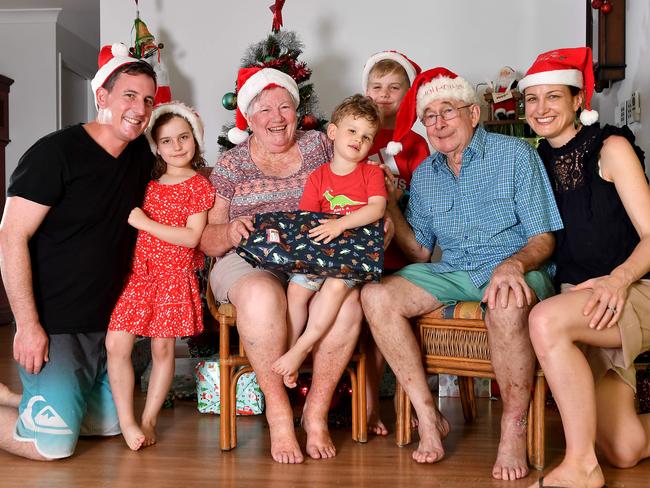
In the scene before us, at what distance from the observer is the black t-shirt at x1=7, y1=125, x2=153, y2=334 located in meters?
2.42

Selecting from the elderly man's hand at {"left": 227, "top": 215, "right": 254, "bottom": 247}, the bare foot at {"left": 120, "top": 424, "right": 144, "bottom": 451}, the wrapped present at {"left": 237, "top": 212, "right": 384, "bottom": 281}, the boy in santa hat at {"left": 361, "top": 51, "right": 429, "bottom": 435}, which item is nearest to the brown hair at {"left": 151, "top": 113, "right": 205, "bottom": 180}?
the elderly man's hand at {"left": 227, "top": 215, "right": 254, "bottom": 247}

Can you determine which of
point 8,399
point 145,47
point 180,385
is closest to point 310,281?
point 8,399

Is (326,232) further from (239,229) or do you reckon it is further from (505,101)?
(505,101)

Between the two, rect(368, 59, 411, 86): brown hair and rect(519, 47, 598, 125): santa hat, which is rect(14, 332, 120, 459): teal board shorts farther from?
rect(519, 47, 598, 125): santa hat

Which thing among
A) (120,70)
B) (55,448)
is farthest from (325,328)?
(120,70)

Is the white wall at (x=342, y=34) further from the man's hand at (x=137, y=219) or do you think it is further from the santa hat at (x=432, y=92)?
the man's hand at (x=137, y=219)

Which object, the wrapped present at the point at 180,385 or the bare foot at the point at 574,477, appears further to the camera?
the wrapped present at the point at 180,385

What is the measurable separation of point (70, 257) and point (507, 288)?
1.39 meters

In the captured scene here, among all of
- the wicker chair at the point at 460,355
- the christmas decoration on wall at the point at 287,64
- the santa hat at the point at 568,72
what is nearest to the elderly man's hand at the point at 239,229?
the wicker chair at the point at 460,355

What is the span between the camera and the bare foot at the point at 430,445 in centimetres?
233

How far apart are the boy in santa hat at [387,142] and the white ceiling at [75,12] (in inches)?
157

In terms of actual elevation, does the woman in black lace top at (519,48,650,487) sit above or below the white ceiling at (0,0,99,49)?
below

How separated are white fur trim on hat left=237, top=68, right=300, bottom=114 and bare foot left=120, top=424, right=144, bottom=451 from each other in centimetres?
120

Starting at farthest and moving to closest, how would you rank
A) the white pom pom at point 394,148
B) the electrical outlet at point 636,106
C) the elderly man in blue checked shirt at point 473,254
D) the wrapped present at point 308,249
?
the electrical outlet at point 636,106 < the white pom pom at point 394,148 < the wrapped present at point 308,249 < the elderly man in blue checked shirt at point 473,254
